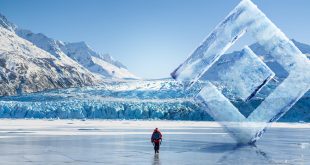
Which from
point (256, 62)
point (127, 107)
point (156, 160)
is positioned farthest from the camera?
point (127, 107)

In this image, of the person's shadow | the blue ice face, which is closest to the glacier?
the blue ice face

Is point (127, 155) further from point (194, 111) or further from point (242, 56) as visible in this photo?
point (194, 111)

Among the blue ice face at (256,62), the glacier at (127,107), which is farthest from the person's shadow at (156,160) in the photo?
the glacier at (127,107)

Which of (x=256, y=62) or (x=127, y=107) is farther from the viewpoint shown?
(x=127, y=107)

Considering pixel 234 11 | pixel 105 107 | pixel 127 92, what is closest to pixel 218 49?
pixel 234 11

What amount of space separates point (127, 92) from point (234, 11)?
136 m

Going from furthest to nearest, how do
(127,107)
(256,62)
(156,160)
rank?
(127,107), (256,62), (156,160)

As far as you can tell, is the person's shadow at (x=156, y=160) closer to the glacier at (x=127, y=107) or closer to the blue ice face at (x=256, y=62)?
the blue ice face at (x=256, y=62)

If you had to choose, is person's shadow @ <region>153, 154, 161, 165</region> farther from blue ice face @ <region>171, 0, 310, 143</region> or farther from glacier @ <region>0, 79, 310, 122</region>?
glacier @ <region>0, 79, 310, 122</region>

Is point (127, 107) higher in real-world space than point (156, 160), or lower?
higher

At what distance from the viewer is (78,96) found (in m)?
168

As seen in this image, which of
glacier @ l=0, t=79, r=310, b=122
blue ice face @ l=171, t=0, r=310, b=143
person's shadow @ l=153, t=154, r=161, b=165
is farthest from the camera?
glacier @ l=0, t=79, r=310, b=122

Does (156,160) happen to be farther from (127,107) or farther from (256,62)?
(127,107)

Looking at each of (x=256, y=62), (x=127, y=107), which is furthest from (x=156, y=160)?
(x=127, y=107)
